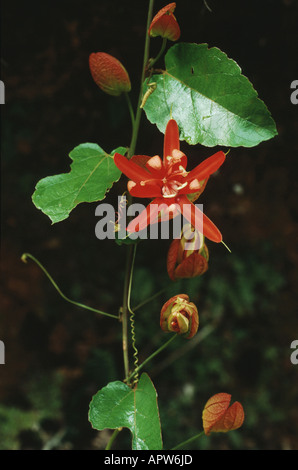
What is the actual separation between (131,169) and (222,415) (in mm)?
393

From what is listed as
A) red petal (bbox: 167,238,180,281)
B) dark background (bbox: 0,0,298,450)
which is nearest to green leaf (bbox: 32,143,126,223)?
red petal (bbox: 167,238,180,281)

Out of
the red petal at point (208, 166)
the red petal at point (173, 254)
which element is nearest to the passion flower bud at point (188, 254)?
the red petal at point (173, 254)

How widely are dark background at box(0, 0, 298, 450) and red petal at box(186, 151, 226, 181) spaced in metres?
0.35

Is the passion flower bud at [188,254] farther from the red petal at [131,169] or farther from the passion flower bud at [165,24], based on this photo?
the passion flower bud at [165,24]

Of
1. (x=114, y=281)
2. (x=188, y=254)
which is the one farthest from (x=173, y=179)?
(x=114, y=281)

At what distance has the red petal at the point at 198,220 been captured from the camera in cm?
61

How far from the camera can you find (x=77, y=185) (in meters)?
0.67

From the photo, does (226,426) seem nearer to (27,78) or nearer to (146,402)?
(146,402)

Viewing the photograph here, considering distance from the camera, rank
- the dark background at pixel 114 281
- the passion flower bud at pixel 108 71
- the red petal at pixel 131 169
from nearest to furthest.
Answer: the red petal at pixel 131 169
the passion flower bud at pixel 108 71
the dark background at pixel 114 281

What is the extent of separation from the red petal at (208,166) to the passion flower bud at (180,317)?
0.59 ft

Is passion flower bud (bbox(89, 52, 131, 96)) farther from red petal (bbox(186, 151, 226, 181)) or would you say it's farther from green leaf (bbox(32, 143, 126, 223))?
red petal (bbox(186, 151, 226, 181))

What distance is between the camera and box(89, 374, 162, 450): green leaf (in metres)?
0.66

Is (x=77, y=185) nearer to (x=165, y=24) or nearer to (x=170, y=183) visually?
(x=170, y=183)
